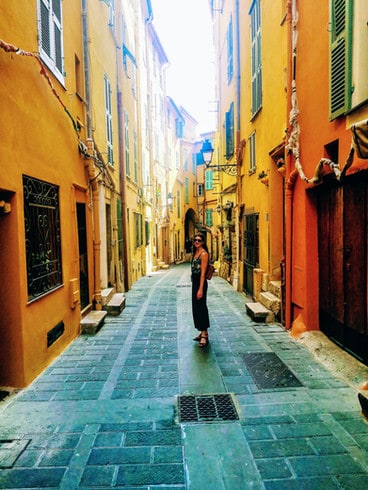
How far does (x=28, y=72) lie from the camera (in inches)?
188

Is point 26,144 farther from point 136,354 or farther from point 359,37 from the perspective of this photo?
point 359,37

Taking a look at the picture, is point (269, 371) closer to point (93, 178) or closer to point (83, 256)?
point (83, 256)

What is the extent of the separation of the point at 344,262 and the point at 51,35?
18.5 ft

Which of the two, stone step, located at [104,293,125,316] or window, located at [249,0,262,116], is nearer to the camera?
stone step, located at [104,293,125,316]

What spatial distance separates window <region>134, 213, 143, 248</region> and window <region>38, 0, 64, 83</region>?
10.5 meters

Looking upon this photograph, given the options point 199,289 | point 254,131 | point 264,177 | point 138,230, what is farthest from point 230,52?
point 199,289

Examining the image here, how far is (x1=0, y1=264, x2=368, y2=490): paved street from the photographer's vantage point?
2.91 metres

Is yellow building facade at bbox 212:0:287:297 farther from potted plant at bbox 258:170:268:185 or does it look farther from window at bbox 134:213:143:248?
window at bbox 134:213:143:248

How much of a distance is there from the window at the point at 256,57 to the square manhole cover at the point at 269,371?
6520mm

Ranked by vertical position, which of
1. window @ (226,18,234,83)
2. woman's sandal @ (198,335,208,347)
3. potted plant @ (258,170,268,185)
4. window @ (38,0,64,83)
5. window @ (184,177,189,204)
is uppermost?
window @ (226,18,234,83)

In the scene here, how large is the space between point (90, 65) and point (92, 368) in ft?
21.4

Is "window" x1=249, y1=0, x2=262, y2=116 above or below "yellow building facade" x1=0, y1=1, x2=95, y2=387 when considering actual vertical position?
above

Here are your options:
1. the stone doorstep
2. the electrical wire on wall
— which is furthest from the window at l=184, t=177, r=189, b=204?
the stone doorstep

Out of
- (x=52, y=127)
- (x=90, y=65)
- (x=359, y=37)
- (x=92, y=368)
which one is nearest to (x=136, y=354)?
(x=92, y=368)
